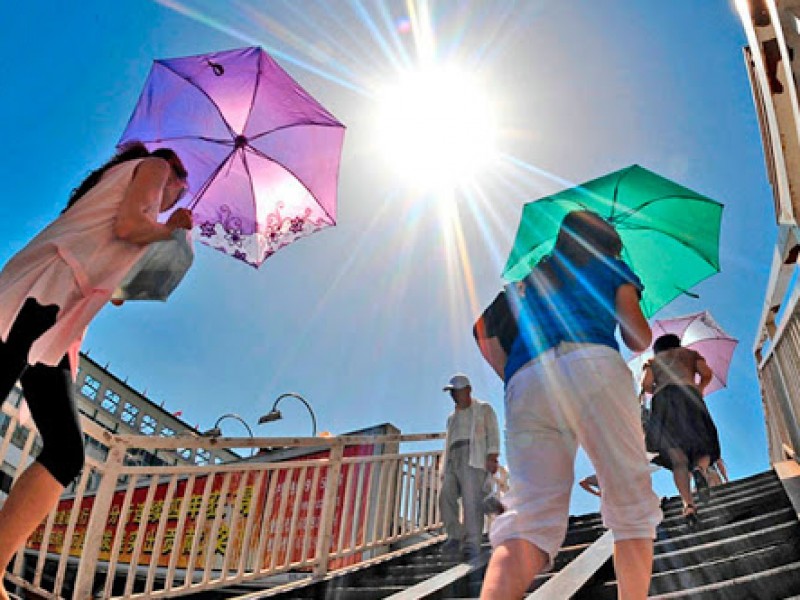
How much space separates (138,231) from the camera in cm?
209

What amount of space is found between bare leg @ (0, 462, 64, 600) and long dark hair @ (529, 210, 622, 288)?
1.82 metres

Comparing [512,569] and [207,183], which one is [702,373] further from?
[207,183]

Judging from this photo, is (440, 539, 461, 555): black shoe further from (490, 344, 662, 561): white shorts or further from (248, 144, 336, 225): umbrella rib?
(490, 344, 662, 561): white shorts

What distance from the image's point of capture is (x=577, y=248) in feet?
7.30

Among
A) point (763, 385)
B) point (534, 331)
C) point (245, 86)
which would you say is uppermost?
point (245, 86)

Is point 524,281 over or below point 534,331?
over

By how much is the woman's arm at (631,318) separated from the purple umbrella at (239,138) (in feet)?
9.87

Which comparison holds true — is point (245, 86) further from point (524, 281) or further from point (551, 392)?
point (551, 392)

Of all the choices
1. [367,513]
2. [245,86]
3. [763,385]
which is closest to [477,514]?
[367,513]

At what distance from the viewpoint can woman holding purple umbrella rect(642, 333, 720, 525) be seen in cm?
462

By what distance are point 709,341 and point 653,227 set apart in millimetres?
5847

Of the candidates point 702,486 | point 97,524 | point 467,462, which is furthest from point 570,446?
point 467,462

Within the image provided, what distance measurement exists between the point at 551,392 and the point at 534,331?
0.26m

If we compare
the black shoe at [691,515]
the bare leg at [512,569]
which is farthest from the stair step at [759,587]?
the black shoe at [691,515]
